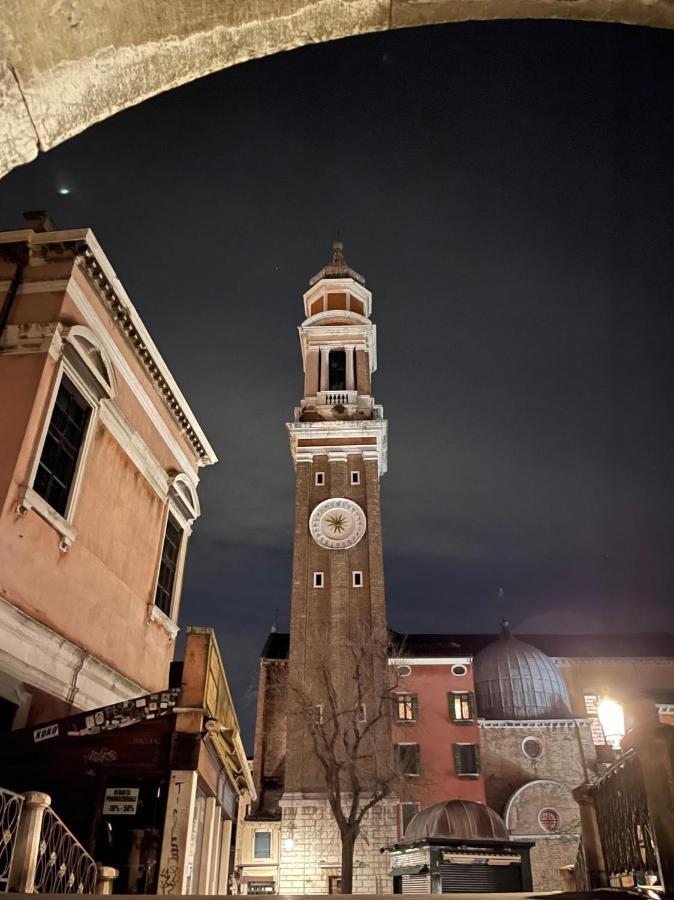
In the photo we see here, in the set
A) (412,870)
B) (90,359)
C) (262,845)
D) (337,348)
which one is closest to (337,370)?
(337,348)

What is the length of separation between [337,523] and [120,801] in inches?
1182

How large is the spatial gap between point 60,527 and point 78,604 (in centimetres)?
147

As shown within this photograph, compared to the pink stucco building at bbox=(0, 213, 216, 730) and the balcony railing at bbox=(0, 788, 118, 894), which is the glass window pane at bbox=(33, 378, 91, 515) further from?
the balcony railing at bbox=(0, 788, 118, 894)

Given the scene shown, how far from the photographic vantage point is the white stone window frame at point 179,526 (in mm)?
13484

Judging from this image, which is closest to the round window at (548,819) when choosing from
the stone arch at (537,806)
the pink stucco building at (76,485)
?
the stone arch at (537,806)

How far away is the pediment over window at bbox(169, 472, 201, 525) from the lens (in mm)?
14461

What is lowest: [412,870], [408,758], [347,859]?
[412,870]

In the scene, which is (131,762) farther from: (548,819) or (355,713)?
(548,819)

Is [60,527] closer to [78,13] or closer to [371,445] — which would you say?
[78,13]

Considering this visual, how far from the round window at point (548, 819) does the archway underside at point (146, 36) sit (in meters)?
36.7

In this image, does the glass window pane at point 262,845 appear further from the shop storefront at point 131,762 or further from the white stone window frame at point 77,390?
the white stone window frame at point 77,390

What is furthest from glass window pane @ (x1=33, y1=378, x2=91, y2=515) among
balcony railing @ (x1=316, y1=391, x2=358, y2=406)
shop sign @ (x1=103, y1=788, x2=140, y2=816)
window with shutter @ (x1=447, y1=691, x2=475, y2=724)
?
balcony railing @ (x1=316, y1=391, x2=358, y2=406)

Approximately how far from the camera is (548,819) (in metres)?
31.8

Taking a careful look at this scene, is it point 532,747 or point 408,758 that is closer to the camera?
point 408,758
